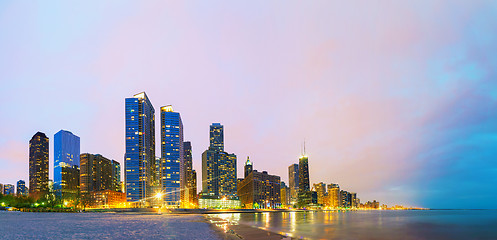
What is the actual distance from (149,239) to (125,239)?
345cm

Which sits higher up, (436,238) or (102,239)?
(102,239)

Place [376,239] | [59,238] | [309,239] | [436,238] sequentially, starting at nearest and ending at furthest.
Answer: [59,238] < [309,239] < [376,239] < [436,238]

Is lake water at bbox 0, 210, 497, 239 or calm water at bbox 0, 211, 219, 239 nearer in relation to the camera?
calm water at bbox 0, 211, 219, 239

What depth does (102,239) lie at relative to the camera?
45.5m

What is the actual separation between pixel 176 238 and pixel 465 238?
184 feet

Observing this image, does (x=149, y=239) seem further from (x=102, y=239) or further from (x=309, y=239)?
(x=309, y=239)

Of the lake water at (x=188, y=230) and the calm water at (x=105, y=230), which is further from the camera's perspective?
the lake water at (x=188, y=230)

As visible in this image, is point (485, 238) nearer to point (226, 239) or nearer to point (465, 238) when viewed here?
point (465, 238)

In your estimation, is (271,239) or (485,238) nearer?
(271,239)

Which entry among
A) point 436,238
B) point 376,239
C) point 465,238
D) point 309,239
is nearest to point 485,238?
point 465,238

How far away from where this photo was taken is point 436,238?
208 feet

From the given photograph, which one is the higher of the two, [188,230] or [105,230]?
[188,230]

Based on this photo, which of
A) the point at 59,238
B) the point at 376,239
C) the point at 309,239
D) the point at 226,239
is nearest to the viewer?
the point at 226,239

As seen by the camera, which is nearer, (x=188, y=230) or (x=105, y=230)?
(x=188, y=230)
